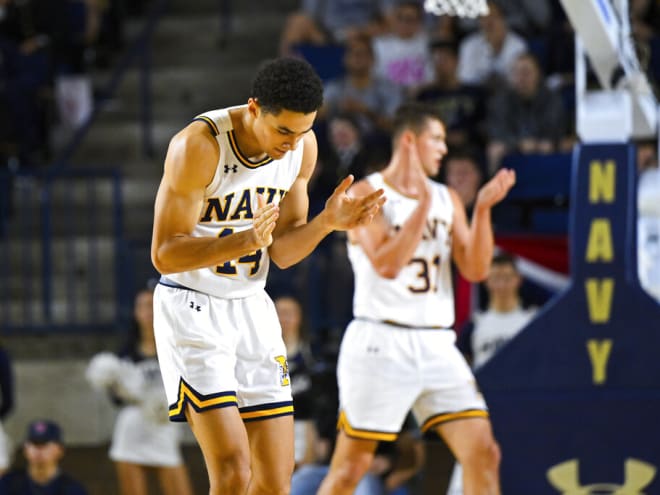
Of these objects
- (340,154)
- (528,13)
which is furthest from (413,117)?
(528,13)

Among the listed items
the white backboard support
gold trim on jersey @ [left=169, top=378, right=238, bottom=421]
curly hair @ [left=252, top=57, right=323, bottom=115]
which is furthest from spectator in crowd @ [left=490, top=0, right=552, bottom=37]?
gold trim on jersey @ [left=169, top=378, right=238, bottom=421]

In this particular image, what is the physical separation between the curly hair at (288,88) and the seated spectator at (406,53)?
732 cm

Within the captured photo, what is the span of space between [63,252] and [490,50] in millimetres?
4287

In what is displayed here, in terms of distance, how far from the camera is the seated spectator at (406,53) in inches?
502

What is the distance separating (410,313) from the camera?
7.22 metres

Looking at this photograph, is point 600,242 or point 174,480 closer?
point 600,242

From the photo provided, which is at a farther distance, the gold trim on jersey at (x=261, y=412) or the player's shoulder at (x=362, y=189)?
the player's shoulder at (x=362, y=189)

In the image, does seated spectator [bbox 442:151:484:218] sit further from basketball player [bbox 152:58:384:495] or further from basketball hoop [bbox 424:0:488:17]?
basketball player [bbox 152:58:384:495]

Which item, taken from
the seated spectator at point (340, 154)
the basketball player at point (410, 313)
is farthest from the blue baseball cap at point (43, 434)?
the seated spectator at point (340, 154)

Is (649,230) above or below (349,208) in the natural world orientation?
below

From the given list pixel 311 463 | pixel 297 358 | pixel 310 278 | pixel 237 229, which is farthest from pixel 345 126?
pixel 237 229

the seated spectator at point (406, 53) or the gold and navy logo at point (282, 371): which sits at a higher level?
the seated spectator at point (406, 53)

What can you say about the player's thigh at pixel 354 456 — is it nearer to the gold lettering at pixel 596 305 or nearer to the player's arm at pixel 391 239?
the player's arm at pixel 391 239

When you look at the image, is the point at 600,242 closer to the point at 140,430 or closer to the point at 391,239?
the point at 391,239
